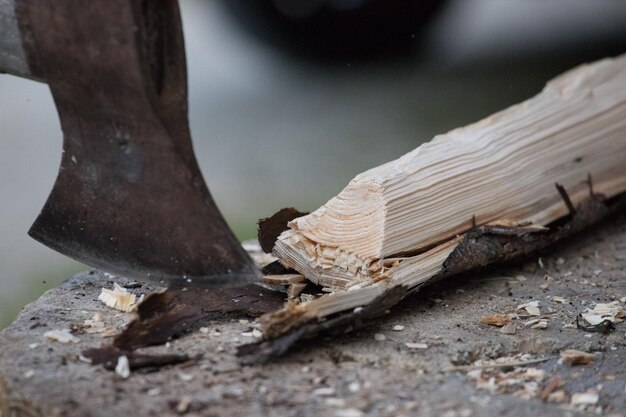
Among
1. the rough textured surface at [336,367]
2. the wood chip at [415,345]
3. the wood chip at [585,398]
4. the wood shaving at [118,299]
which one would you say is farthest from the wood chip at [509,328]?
the wood shaving at [118,299]

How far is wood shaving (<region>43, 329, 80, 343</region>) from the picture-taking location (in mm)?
2207

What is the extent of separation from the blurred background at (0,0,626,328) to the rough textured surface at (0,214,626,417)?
2191mm

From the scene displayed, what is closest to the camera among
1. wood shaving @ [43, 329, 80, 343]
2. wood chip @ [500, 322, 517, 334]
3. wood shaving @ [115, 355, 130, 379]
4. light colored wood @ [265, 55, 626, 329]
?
wood shaving @ [115, 355, 130, 379]

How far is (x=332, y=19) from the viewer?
22.6 ft

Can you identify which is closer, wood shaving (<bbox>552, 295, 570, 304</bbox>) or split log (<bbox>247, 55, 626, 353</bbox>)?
split log (<bbox>247, 55, 626, 353</bbox>)

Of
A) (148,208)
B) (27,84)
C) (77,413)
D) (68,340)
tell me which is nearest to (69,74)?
(148,208)

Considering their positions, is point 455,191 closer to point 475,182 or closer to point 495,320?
point 475,182

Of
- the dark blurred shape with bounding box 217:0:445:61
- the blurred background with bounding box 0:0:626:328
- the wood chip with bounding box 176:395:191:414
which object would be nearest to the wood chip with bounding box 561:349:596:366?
the wood chip with bounding box 176:395:191:414

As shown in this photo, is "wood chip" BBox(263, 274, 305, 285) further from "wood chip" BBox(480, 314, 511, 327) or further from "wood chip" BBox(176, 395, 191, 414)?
"wood chip" BBox(176, 395, 191, 414)

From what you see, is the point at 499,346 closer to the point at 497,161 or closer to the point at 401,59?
the point at 497,161

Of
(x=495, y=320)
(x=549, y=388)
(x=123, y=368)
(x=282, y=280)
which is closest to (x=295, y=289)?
(x=282, y=280)

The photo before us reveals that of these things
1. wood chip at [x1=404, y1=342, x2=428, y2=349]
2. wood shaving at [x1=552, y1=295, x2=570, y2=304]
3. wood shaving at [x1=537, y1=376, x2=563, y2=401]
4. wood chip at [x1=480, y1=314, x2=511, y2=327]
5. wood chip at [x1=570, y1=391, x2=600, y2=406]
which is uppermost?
wood chip at [x1=404, y1=342, x2=428, y2=349]

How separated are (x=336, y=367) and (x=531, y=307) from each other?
850 mm

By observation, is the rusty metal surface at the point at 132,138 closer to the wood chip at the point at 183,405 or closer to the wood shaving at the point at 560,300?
the wood chip at the point at 183,405
